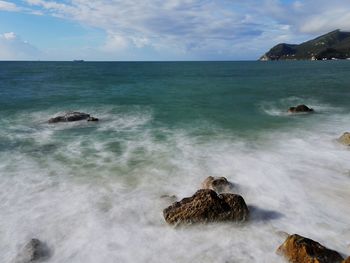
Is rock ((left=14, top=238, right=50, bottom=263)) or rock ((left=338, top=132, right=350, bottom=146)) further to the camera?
rock ((left=338, top=132, right=350, bottom=146))

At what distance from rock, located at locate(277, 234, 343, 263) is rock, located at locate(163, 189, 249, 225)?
2.59 m

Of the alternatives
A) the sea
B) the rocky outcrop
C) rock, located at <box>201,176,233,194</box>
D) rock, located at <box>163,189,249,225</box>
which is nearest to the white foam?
the sea

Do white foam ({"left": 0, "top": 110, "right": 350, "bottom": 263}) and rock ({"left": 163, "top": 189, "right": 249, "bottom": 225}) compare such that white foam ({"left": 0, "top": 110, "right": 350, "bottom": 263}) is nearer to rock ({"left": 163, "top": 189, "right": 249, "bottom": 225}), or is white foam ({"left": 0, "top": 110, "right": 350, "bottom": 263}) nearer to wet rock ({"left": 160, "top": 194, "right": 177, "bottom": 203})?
wet rock ({"left": 160, "top": 194, "right": 177, "bottom": 203})

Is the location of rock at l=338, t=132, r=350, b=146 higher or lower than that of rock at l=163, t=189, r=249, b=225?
lower

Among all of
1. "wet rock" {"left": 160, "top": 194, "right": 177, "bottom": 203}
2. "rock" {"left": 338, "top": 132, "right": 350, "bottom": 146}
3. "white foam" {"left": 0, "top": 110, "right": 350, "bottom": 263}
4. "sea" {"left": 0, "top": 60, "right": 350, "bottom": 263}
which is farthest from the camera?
"rock" {"left": 338, "top": 132, "right": 350, "bottom": 146}

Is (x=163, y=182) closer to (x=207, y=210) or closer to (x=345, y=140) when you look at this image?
(x=207, y=210)

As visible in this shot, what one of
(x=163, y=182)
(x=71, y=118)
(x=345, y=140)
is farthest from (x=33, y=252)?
(x=71, y=118)

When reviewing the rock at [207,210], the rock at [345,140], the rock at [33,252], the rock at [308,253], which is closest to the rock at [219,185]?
the rock at [207,210]

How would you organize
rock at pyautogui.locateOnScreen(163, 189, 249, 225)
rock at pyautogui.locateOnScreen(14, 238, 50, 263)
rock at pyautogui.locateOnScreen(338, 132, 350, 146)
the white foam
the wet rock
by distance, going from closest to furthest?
rock at pyautogui.locateOnScreen(14, 238, 50, 263) < the white foam < rock at pyautogui.locateOnScreen(163, 189, 249, 225) < the wet rock < rock at pyautogui.locateOnScreen(338, 132, 350, 146)

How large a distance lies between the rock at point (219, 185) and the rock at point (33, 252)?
281 inches

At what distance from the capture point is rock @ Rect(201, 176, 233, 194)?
1505 cm

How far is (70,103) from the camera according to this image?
41.9m

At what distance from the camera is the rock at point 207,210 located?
12227 millimetres

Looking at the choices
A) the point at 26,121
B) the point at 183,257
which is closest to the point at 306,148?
the point at 183,257
